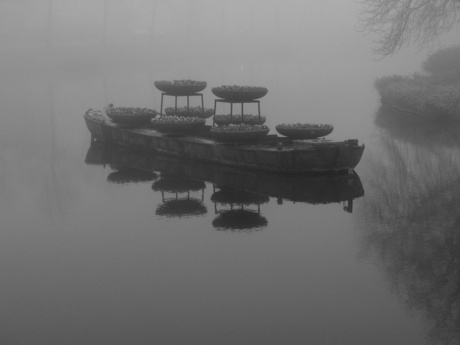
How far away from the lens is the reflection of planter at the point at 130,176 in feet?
76.2

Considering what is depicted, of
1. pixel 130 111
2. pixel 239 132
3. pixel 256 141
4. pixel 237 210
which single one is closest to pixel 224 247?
pixel 237 210

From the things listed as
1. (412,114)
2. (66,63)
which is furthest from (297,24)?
(412,114)

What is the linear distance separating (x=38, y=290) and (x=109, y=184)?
916 cm

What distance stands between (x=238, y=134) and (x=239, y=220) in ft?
17.7

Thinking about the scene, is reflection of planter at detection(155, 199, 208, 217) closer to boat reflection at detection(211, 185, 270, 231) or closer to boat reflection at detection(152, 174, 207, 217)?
boat reflection at detection(152, 174, 207, 217)

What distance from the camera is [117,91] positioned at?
180ft

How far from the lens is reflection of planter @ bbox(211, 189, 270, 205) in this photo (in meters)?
20.1

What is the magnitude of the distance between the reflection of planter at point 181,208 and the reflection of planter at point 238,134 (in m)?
3.54

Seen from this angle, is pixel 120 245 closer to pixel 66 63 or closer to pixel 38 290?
pixel 38 290

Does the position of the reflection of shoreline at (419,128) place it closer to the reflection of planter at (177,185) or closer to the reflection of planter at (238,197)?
the reflection of planter at (177,185)

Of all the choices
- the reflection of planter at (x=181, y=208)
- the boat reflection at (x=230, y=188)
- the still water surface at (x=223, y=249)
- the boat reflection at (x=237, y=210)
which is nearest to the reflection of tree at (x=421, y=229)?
the still water surface at (x=223, y=249)

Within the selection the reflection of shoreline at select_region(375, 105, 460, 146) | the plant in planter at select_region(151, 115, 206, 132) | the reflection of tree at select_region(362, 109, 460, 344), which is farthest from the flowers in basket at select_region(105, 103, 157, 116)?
the reflection of shoreline at select_region(375, 105, 460, 146)

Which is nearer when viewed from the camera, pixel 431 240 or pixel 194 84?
pixel 431 240

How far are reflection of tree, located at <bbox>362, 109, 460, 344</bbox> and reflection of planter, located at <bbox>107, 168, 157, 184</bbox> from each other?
608cm
